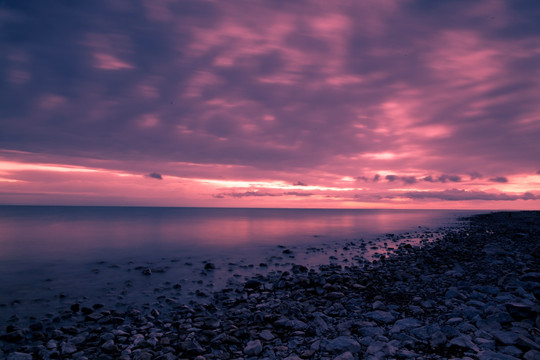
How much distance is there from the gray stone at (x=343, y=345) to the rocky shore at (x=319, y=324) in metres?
0.03

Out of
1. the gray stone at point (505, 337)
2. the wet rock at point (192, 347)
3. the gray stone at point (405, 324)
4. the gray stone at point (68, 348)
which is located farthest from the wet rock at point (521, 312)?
the gray stone at point (68, 348)

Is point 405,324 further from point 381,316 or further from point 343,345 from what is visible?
point 343,345

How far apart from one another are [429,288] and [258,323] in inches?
313

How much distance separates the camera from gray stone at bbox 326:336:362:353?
750cm

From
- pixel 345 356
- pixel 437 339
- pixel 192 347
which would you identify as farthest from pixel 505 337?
pixel 192 347

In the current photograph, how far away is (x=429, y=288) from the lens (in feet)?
41.9

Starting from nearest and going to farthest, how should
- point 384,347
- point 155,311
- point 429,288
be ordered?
1. point 384,347
2. point 155,311
3. point 429,288

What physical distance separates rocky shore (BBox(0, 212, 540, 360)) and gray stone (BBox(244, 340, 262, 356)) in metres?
0.03

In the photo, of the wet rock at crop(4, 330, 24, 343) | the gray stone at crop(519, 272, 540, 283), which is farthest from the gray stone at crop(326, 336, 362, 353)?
the wet rock at crop(4, 330, 24, 343)

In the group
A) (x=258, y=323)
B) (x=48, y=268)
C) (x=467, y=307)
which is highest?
(x=467, y=307)

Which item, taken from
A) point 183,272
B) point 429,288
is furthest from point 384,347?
point 183,272

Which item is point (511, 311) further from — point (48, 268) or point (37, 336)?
point (48, 268)

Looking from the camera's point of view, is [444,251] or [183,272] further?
[444,251]

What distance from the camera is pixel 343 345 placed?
7.63 meters
